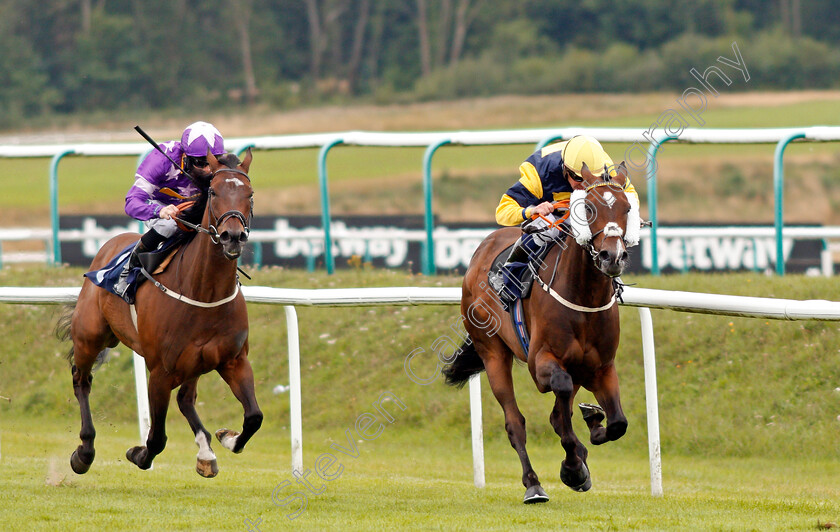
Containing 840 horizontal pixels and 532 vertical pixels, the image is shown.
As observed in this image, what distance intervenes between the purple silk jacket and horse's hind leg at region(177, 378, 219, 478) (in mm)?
901

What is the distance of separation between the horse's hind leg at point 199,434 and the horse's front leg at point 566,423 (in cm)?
171

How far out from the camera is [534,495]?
17.6ft

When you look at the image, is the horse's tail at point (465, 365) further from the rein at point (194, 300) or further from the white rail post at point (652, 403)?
the rein at point (194, 300)

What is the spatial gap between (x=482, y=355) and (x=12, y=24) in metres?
46.3

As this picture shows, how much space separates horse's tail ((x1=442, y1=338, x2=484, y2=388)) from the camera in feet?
20.3

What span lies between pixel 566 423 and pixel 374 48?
162 feet

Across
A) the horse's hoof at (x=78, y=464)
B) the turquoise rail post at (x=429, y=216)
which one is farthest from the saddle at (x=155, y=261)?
the turquoise rail post at (x=429, y=216)

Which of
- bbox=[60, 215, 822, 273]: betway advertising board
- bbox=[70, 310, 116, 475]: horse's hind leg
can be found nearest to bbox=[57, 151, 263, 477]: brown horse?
bbox=[70, 310, 116, 475]: horse's hind leg

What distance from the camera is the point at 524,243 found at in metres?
5.59

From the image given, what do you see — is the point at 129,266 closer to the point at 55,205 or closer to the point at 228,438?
the point at 228,438

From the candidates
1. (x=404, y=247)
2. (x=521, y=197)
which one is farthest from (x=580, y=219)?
(x=404, y=247)

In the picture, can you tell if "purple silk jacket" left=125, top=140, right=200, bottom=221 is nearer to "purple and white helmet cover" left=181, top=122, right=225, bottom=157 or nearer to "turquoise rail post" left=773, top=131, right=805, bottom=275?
"purple and white helmet cover" left=181, top=122, right=225, bottom=157

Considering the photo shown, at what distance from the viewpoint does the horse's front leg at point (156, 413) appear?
5.57 metres

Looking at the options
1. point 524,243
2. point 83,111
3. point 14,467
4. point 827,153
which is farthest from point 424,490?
point 83,111
